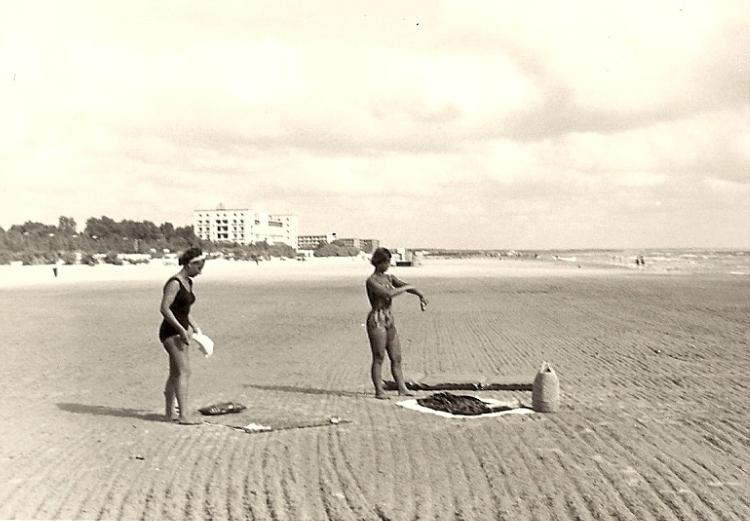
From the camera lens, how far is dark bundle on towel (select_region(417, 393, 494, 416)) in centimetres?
736

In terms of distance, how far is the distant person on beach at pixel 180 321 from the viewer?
682 cm

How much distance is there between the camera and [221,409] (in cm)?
763

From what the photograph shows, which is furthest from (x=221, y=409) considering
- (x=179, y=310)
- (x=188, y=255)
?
(x=188, y=255)

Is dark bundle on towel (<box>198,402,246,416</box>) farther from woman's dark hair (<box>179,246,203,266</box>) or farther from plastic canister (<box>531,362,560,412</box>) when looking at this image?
plastic canister (<box>531,362,560,412</box>)

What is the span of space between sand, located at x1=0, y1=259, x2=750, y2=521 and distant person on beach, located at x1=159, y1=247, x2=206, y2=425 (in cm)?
44

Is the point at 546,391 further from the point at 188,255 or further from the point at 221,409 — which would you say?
the point at 188,255

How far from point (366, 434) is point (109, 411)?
10.5ft

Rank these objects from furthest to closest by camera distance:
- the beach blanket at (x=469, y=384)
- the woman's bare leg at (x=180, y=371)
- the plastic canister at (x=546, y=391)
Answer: the beach blanket at (x=469, y=384), the plastic canister at (x=546, y=391), the woman's bare leg at (x=180, y=371)

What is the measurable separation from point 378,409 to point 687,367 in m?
5.90

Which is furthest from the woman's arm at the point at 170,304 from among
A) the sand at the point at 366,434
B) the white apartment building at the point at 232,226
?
the white apartment building at the point at 232,226

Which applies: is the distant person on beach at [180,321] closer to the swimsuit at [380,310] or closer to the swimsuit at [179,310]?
the swimsuit at [179,310]

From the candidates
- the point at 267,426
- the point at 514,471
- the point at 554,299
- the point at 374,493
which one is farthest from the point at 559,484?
the point at 554,299

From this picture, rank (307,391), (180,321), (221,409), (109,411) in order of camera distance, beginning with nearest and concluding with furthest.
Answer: (180,321)
(221,409)
(109,411)
(307,391)

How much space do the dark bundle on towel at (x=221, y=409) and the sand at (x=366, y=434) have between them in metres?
0.30
